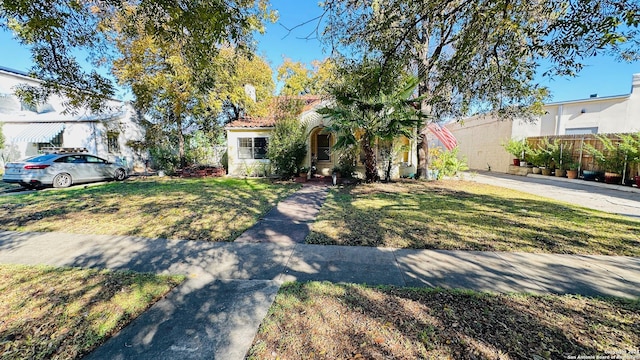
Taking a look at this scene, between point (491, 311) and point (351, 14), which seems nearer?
point (491, 311)

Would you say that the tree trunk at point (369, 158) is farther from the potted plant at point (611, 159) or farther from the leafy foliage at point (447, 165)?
the potted plant at point (611, 159)

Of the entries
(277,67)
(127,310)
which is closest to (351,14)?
(127,310)

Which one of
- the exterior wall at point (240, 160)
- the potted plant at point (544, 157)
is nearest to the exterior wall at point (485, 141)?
the potted plant at point (544, 157)

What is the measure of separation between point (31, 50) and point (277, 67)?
1045 inches

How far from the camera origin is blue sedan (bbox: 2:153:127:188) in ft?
37.1

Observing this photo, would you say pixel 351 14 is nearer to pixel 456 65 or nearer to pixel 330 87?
pixel 456 65

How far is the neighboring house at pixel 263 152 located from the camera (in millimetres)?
15688

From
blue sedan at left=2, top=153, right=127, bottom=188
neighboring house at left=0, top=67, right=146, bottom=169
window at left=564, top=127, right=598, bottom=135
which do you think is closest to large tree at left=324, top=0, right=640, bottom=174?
blue sedan at left=2, top=153, right=127, bottom=188

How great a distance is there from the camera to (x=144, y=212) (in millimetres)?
7277

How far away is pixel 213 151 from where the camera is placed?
769 inches

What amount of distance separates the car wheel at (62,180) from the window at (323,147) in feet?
43.8

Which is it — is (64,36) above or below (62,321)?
above

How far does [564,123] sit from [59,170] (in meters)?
31.6

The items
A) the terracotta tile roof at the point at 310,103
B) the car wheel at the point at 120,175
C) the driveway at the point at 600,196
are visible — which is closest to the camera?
the driveway at the point at 600,196
